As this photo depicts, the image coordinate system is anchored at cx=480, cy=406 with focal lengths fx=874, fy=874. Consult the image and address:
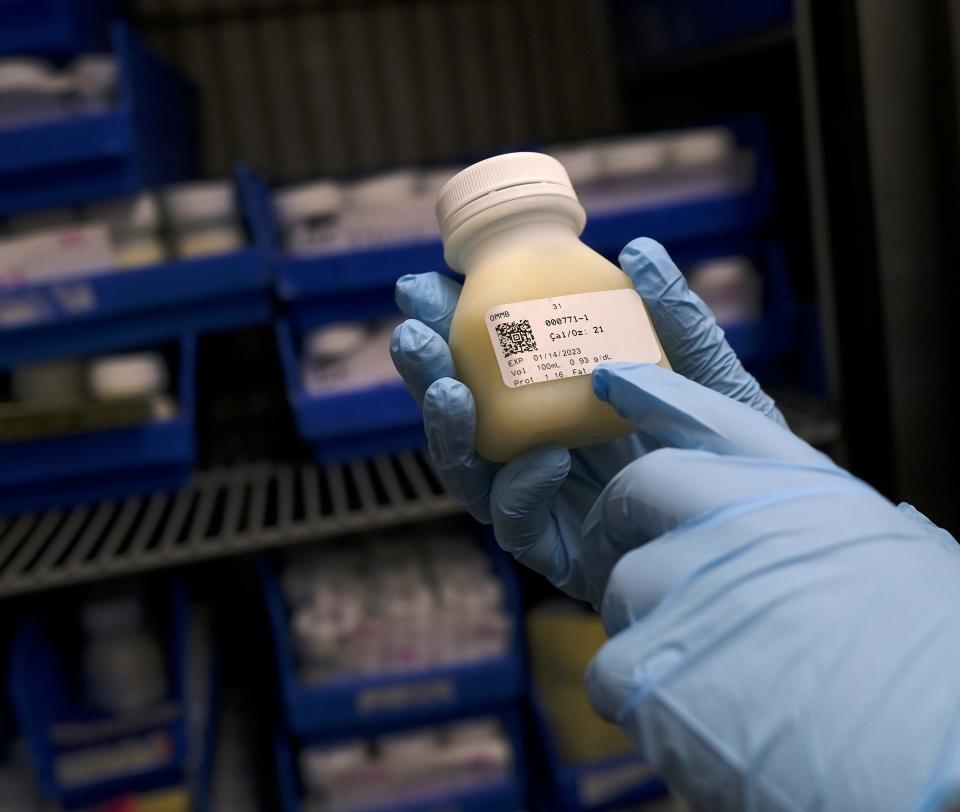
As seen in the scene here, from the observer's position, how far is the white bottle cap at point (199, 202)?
4.02 ft

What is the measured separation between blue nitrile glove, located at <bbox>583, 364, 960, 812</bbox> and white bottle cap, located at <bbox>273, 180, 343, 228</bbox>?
2.59ft

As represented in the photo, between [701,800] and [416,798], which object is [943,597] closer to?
[701,800]

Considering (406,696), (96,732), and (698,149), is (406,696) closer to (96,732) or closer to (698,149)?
(96,732)

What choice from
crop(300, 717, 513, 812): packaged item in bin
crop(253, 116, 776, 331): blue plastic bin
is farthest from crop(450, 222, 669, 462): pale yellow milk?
crop(300, 717, 513, 812): packaged item in bin

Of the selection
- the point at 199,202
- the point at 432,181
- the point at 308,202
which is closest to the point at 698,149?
the point at 432,181

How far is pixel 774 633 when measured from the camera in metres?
0.50

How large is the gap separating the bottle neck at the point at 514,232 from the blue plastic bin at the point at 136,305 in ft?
2.14

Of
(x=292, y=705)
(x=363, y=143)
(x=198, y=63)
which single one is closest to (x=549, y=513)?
(x=292, y=705)

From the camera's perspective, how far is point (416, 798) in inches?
50.2

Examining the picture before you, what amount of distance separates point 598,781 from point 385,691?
0.35m

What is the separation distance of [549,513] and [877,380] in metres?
0.76

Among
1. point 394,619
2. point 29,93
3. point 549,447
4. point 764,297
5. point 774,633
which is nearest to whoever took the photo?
point 774,633

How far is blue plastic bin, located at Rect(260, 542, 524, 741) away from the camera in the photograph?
1233 millimetres

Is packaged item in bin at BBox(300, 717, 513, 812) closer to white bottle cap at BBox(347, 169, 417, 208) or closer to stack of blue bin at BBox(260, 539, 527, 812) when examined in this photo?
stack of blue bin at BBox(260, 539, 527, 812)
